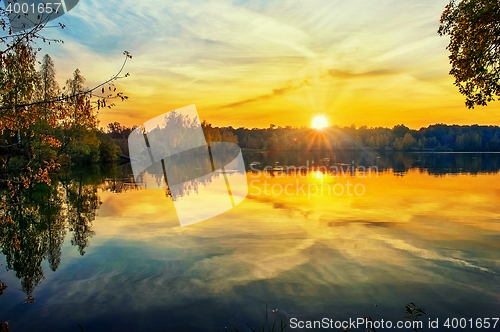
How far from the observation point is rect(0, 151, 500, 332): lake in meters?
7.99

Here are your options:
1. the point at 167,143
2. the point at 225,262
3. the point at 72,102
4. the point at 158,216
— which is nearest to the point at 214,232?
the point at 225,262

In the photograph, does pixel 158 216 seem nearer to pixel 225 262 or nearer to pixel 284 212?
pixel 284 212

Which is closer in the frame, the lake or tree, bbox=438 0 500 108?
the lake

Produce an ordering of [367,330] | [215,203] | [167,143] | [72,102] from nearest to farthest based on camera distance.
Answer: [72,102] → [367,330] → [215,203] → [167,143]

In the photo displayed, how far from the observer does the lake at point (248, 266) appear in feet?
26.2

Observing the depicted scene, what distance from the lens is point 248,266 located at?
10836 mm

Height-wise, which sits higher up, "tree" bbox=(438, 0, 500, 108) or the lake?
"tree" bbox=(438, 0, 500, 108)

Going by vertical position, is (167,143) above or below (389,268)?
above

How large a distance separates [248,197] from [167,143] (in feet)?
268

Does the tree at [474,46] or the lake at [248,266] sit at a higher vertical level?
the tree at [474,46]

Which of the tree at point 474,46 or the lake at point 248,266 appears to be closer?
the lake at point 248,266

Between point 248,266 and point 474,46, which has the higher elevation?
point 474,46

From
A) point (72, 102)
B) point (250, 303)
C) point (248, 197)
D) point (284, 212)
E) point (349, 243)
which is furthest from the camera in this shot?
point (248, 197)

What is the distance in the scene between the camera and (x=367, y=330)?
7051 millimetres
